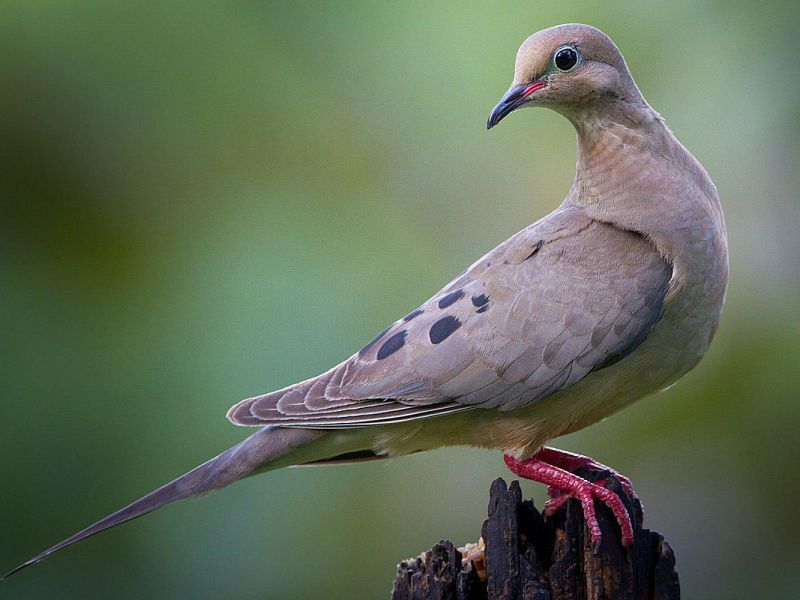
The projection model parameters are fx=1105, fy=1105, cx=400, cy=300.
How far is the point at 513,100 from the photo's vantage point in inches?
152

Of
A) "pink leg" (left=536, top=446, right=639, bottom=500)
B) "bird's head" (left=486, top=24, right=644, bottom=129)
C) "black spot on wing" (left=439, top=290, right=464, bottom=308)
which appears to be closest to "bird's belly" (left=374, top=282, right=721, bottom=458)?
"pink leg" (left=536, top=446, right=639, bottom=500)

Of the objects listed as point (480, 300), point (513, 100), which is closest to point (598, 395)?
point (480, 300)

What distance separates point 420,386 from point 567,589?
893 mm

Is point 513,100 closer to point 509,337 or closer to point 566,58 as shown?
point 566,58

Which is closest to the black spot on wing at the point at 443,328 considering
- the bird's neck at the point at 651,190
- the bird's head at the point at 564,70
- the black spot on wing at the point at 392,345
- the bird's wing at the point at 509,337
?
the bird's wing at the point at 509,337

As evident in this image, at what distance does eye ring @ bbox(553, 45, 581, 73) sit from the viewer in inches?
153

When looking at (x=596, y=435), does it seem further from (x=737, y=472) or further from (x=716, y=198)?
(x=716, y=198)

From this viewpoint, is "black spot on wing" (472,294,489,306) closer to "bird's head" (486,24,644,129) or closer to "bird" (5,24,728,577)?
"bird" (5,24,728,577)

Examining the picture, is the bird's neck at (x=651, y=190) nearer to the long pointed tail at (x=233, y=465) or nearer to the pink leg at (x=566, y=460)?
the pink leg at (x=566, y=460)

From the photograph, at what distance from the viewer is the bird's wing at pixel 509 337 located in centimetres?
364

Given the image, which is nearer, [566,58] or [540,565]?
[540,565]

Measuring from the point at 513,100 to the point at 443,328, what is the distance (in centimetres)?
84

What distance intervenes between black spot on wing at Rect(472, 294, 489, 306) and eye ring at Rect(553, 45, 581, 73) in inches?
33.4

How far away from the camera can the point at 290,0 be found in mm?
6551
